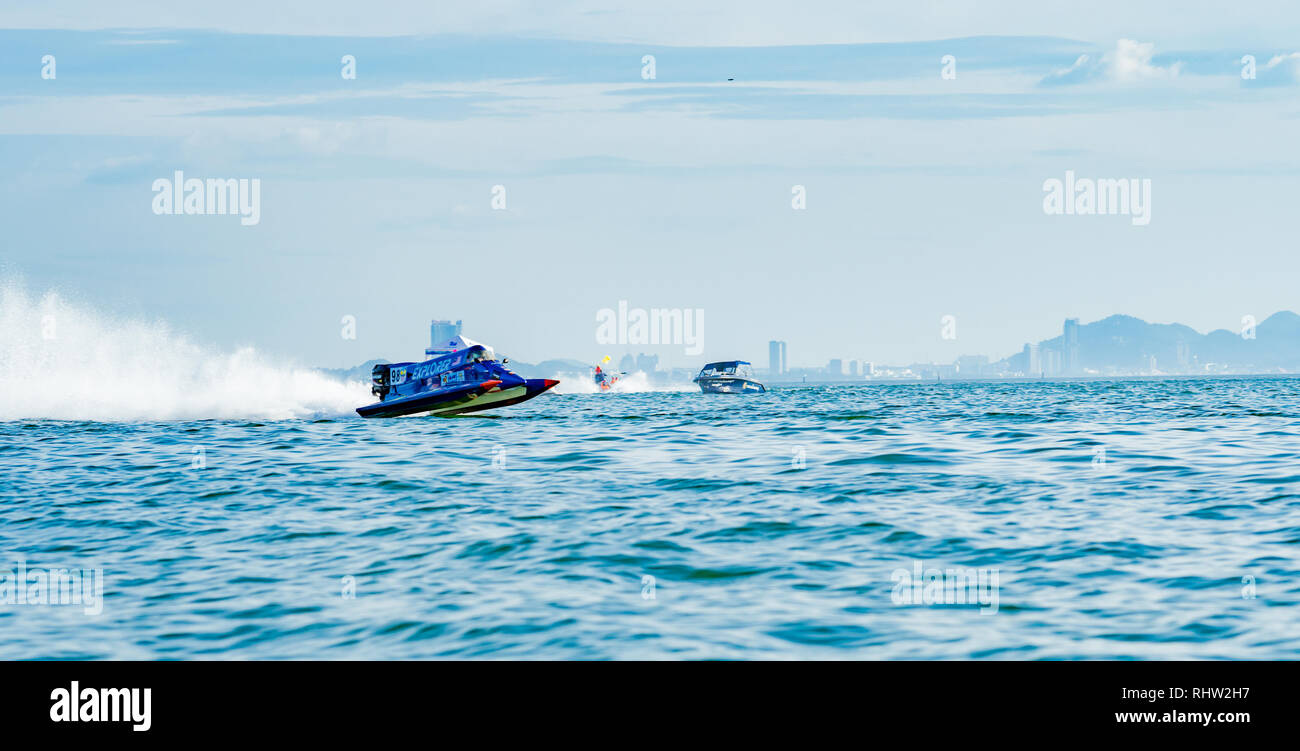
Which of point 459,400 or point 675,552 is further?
point 459,400

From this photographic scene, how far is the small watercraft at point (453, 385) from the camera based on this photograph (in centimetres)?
5250

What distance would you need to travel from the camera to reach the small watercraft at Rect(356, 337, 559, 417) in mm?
52500

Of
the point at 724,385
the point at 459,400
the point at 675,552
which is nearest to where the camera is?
the point at 675,552

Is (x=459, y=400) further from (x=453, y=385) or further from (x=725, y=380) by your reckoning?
(x=725, y=380)

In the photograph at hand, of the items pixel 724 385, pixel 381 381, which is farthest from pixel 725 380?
pixel 381 381

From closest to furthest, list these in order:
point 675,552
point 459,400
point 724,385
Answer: point 675,552
point 459,400
point 724,385

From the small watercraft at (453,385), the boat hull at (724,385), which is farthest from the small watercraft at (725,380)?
the small watercraft at (453,385)

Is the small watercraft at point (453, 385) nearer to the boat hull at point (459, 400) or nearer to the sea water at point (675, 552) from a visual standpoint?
the boat hull at point (459, 400)

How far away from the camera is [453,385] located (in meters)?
52.9

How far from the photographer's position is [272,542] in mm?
15367

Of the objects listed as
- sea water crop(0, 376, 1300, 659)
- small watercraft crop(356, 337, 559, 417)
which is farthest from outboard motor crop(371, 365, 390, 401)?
sea water crop(0, 376, 1300, 659)

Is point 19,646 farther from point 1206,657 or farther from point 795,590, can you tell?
point 1206,657

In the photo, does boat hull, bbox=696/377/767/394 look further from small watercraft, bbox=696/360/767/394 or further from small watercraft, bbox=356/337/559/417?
small watercraft, bbox=356/337/559/417
